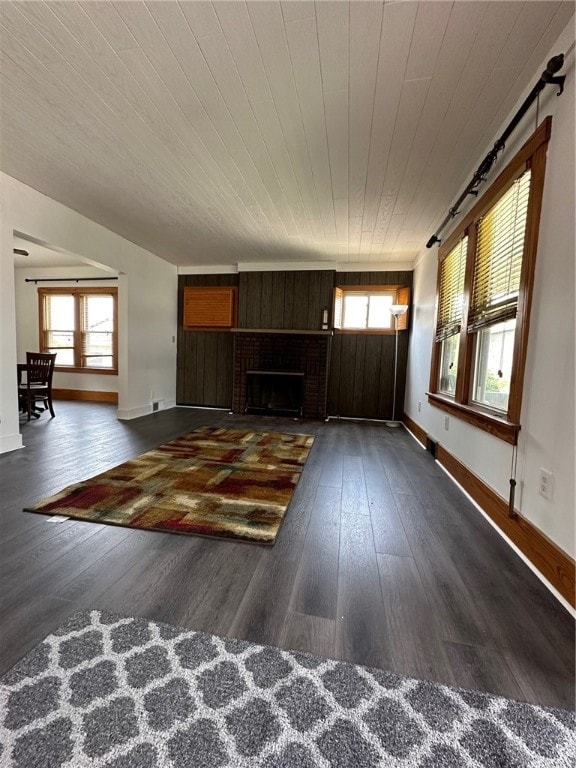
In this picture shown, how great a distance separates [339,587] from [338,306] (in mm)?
4609

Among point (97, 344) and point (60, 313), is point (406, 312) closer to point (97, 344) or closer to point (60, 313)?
point (97, 344)

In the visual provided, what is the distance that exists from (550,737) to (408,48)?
2.72m

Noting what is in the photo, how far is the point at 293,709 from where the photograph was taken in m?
0.88

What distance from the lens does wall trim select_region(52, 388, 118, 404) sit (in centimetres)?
629

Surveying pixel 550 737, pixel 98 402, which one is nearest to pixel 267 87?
pixel 550 737

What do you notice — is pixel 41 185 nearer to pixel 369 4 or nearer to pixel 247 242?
pixel 247 242

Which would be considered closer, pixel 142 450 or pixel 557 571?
pixel 557 571

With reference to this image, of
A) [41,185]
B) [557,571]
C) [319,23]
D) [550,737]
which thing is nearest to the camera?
[550,737]

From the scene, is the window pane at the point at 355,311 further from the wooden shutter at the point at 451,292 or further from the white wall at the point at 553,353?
the white wall at the point at 553,353

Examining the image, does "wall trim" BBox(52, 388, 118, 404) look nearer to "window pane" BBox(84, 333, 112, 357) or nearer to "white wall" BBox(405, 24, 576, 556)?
"window pane" BBox(84, 333, 112, 357)

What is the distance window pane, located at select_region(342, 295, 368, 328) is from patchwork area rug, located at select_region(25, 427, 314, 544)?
115 inches

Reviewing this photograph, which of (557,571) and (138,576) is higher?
(557,571)

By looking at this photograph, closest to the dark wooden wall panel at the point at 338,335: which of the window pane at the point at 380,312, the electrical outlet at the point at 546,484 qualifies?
the window pane at the point at 380,312

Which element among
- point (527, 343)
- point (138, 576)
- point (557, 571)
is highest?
point (527, 343)
